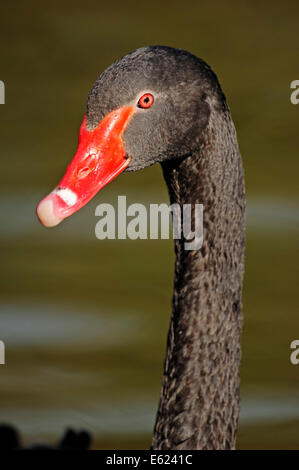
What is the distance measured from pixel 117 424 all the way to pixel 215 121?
1.40m

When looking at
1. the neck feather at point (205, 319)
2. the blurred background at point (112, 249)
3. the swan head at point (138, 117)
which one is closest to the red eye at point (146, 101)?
the swan head at point (138, 117)

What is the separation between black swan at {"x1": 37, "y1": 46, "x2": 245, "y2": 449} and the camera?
1808 mm

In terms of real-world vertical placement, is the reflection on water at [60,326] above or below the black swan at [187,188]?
above

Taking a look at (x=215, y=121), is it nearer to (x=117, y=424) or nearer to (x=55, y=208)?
(x=55, y=208)

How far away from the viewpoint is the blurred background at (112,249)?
307cm

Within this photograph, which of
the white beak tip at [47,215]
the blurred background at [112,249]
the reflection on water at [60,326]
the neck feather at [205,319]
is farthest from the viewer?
the reflection on water at [60,326]

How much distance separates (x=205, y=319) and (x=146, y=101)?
0.45 metres

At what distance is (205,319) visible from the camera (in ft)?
6.41

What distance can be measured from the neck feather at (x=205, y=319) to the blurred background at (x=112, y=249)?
0.94m

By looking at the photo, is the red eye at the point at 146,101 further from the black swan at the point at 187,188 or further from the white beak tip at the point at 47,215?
the white beak tip at the point at 47,215

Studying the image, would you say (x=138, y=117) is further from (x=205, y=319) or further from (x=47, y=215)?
(x=205, y=319)

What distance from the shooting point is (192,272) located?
1.95m

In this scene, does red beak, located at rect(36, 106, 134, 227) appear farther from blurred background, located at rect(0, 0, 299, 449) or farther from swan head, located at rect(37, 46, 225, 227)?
blurred background, located at rect(0, 0, 299, 449)
